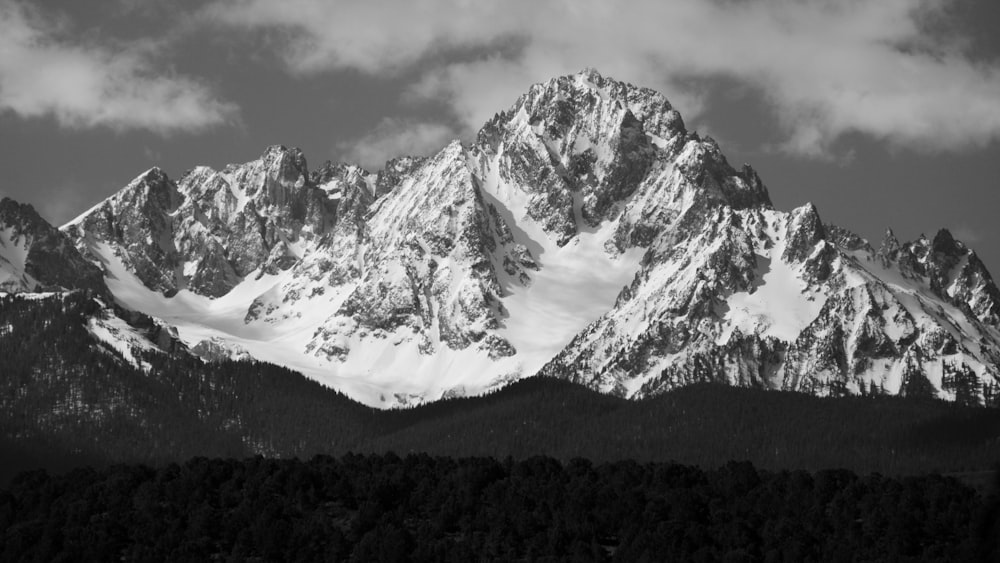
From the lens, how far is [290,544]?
19838 centimetres

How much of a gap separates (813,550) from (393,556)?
1785 inches

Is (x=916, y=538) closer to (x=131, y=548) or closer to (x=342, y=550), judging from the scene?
(x=342, y=550)

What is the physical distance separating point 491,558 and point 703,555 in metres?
23.0

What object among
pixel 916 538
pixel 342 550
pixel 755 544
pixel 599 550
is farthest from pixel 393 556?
pixel 916 538

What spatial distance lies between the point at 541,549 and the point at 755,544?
23824 mm

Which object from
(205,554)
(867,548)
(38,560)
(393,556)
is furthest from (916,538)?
(38,560)

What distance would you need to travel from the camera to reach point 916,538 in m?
199

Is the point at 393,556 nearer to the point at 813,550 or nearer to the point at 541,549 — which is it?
the point at 541,549

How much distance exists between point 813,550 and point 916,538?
1544 centimetres

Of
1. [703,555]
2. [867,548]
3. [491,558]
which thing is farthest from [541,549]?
[867,548]

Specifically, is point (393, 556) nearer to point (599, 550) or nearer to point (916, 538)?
point (599, 550)

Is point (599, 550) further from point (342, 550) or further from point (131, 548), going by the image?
point (131, 548)

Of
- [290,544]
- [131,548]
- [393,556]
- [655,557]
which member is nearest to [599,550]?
[655,557]

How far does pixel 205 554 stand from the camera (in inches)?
7820
